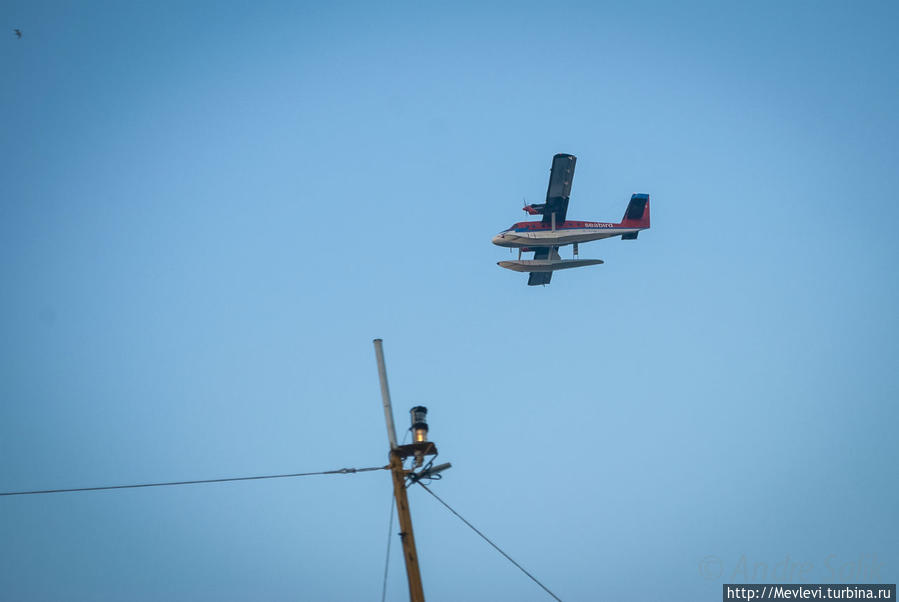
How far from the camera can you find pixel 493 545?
14164 mm

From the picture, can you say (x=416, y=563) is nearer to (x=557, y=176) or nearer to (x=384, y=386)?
(x=384, y=386)

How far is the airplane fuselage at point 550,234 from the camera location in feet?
136

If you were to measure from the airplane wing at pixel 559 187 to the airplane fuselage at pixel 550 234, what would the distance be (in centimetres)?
55

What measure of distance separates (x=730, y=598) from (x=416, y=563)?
1935 centimetres

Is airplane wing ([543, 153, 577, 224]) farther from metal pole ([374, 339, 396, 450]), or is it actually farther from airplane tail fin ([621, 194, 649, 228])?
metal pole ([374, 339, 396, 450])

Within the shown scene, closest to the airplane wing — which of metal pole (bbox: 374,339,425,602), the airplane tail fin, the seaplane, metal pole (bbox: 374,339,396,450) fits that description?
the seaplane

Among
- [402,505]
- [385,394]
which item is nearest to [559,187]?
[385,394]

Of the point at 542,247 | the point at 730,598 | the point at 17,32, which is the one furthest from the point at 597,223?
the point at 17,32

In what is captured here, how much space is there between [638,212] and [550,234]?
6.56 m

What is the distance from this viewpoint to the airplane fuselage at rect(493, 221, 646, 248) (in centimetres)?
4150

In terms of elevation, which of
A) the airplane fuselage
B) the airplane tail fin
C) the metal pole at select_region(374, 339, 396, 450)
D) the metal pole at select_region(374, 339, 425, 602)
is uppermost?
the airplane tail fin

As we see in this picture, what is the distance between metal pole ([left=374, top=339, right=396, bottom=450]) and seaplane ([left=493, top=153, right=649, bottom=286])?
28339 mm

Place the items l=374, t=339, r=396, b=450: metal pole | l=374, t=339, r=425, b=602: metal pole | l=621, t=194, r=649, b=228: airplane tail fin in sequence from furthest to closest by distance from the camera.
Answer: l=621, t=194, r=649, b=228: airplane tail fin → l=374, t=339, r=396, b=450: metal pole → l=374, t=339, r=425, b=602: metal pole

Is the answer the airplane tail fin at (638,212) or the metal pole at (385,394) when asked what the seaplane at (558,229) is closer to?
the airplane tail fin at (638,212)
